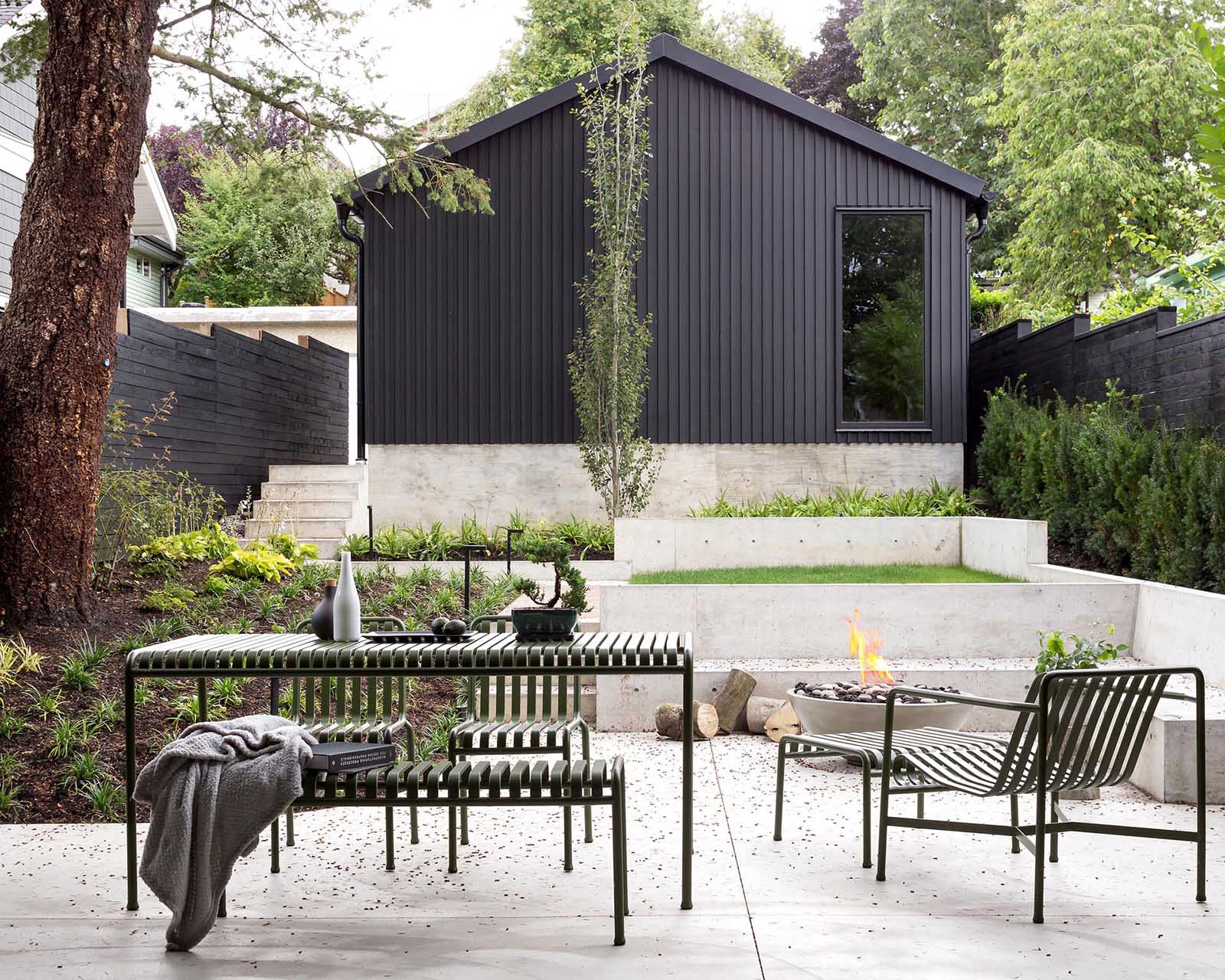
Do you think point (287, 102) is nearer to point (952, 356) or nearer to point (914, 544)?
point (914, 544)

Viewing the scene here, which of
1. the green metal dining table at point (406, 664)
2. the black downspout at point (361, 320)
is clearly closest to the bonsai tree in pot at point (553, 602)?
the green metal dining table at point (406, 664)

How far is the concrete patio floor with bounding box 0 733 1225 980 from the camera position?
301 cm

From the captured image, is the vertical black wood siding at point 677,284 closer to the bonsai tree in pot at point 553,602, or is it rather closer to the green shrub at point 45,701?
the green shrub at point 45,701

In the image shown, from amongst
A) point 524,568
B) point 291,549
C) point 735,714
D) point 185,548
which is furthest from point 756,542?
point 185,548

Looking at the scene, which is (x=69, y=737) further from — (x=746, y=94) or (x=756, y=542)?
(x=746, y=94)

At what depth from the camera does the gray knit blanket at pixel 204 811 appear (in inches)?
122

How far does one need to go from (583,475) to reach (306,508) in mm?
3012

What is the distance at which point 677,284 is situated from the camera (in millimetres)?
11656

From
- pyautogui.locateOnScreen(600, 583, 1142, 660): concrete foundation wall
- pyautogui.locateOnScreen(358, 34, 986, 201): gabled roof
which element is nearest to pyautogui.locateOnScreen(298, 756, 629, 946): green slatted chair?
pyautogui.locateOnScreen(600, 583, 1142, 660): concrete foundation wall

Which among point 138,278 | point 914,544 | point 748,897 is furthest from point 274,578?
point 138,278

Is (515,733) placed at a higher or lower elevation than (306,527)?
lower

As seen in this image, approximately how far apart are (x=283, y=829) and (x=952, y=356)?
9198mm

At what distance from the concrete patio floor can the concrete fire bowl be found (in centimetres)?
68

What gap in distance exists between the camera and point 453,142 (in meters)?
11.7
